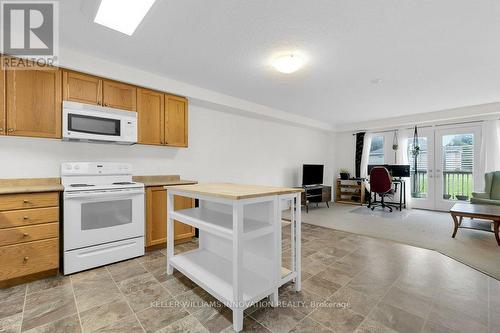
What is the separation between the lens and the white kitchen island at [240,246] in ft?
5.12

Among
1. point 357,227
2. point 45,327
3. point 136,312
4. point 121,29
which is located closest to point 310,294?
point 136,312

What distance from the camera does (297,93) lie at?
4.02 m

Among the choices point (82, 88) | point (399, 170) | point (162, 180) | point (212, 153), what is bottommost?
point (162, 180)

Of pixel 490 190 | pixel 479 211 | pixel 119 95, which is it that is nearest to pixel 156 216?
pixel 119 95

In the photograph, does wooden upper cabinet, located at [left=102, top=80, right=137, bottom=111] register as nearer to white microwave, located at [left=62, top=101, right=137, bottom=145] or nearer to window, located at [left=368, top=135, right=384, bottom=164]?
white microwave, located at [left=62, top=101, right=137, bottom=145]

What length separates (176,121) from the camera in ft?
11.4

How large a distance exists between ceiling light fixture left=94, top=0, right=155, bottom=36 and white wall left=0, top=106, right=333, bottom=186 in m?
1.58

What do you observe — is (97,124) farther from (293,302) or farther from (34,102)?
(293,302)

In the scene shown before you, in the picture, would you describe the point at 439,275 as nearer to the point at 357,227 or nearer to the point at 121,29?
the point at 357,227

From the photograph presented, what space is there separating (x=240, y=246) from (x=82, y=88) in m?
2.65

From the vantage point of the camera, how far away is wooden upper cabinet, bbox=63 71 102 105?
257cm

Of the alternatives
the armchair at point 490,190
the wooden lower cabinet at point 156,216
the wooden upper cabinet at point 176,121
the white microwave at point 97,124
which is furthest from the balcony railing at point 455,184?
the white microwave at point 97,124

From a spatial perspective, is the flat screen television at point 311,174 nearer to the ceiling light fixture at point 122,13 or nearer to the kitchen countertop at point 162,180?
the kitchen countertop at point 162,180

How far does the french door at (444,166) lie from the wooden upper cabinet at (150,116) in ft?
20.2
